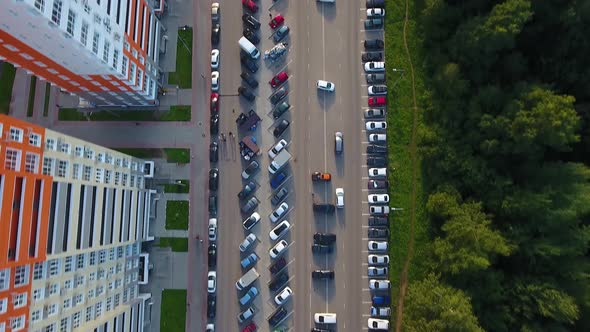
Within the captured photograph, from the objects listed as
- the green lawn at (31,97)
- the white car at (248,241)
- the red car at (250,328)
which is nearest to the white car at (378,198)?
the white car at (248,241)

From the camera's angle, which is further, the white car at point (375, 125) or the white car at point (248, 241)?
the white car at point (375, 125)

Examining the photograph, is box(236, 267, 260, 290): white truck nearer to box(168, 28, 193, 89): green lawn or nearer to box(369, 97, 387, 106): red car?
box(168, 28, 193, 89): green lawn

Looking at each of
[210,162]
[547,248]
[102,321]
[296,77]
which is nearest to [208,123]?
[210,162]

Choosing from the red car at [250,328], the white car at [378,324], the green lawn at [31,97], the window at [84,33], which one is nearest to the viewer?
the window at [84,33]

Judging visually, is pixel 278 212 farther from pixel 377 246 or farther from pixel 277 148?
pixel 377 246

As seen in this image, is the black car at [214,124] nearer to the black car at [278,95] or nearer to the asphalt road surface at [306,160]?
the asphalt road surface at [306,160]

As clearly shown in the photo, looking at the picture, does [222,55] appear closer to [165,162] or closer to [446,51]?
[165,162]

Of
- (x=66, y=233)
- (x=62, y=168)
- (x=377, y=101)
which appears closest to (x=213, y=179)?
(x=66, y=233)

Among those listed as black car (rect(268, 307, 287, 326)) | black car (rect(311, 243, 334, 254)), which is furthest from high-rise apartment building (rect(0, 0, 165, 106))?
black car (rect(268, 307, 287, 326))
